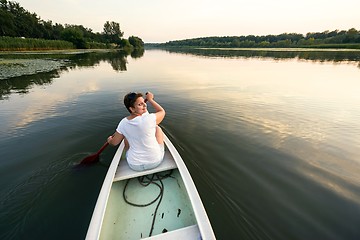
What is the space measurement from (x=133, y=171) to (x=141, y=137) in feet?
2.31

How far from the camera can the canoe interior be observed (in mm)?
2195

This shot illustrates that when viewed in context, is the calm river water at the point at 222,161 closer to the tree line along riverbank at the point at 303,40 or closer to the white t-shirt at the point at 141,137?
the white t-shirt at the point at 141,137

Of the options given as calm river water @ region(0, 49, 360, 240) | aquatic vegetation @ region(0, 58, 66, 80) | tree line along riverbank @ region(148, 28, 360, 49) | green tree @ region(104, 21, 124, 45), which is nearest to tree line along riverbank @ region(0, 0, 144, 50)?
green tree @ region(104, 21, 124, 45)

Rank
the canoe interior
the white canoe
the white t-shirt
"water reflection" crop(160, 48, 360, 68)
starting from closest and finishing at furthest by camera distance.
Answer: the white canoe, the canoe interior, the white t-shirt, "water reflection" crop(160, 48, 360, 68)

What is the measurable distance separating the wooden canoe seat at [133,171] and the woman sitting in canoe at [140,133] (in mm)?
67

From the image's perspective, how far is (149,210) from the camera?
2.48 m

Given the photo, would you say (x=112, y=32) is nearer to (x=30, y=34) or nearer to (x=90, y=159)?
(x=30, y=34)

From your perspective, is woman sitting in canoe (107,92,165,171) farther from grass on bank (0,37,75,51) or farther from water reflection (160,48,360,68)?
grass on bank (0,37,75,51)

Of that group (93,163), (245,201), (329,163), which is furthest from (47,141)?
(329,163)

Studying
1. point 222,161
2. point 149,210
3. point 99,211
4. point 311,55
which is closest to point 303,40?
point 311,55

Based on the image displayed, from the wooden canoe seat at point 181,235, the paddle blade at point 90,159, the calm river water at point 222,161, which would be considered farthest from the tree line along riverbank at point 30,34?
the wooden canoe seat at point 181,235

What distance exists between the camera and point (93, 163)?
13.3 ft

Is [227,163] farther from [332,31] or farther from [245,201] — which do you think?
[332,31]

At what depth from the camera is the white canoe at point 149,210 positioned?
6.31 ft
